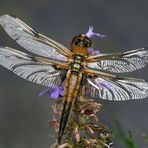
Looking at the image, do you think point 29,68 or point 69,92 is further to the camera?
point 29,68

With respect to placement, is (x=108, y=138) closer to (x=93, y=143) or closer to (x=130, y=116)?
(x=93, y=143)

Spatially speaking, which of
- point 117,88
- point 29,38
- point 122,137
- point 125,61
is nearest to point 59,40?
point 29,38

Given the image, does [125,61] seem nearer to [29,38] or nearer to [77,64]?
[77,64]

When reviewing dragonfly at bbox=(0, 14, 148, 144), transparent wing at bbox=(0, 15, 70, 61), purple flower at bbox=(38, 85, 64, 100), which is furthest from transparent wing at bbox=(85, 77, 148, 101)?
transparent wing at bbox=(0, 15, 70, 61)

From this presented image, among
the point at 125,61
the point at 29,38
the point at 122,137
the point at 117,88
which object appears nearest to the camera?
the point at 122,137

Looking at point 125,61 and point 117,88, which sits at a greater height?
point 125,61

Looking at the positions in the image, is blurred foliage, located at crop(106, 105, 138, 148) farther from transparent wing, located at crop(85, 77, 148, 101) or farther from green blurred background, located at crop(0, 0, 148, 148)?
green blurred background, located at crop(0, 0, 148, 148)
